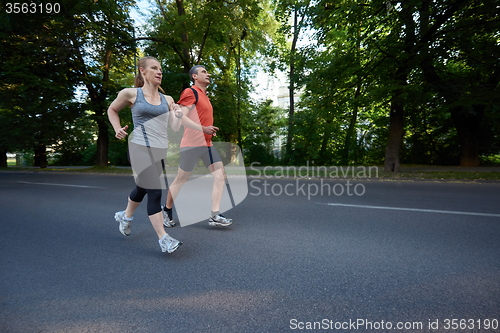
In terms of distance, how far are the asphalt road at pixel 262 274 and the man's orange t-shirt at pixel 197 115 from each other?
48.9 inches

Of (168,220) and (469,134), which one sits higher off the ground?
(469,134)

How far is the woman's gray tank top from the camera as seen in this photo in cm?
281

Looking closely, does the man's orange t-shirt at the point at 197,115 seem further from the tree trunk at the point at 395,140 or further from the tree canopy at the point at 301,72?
the tree trunk at the point at 395,140

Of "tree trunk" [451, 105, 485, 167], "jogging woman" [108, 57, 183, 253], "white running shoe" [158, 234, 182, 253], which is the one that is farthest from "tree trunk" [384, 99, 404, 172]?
"white running shoe" [158, 234, 182, 253]

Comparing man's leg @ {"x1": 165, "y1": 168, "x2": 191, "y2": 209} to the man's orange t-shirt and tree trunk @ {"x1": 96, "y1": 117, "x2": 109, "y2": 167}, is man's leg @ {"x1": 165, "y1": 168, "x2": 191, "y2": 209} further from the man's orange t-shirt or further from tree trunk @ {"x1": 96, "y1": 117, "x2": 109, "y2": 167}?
tree trunk @ {"x1": 96, "y1": 117, "x2": 109, "y2": 167}

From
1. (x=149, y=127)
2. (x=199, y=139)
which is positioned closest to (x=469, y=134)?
(x=199, y=139)

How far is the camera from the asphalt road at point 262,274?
181 centimetres

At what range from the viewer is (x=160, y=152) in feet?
9.84

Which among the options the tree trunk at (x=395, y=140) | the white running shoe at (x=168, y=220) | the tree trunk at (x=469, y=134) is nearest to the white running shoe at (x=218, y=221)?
the white running shoe at (x=168, y=220)

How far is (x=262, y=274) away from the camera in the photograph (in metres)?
2.47

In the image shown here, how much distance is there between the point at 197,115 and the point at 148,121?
2.63 feet

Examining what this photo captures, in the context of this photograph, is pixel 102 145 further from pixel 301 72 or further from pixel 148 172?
pixel 148 172

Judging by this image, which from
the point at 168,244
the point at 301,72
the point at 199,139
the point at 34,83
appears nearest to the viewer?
the point at 168,244

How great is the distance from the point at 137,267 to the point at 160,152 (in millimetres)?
1178
